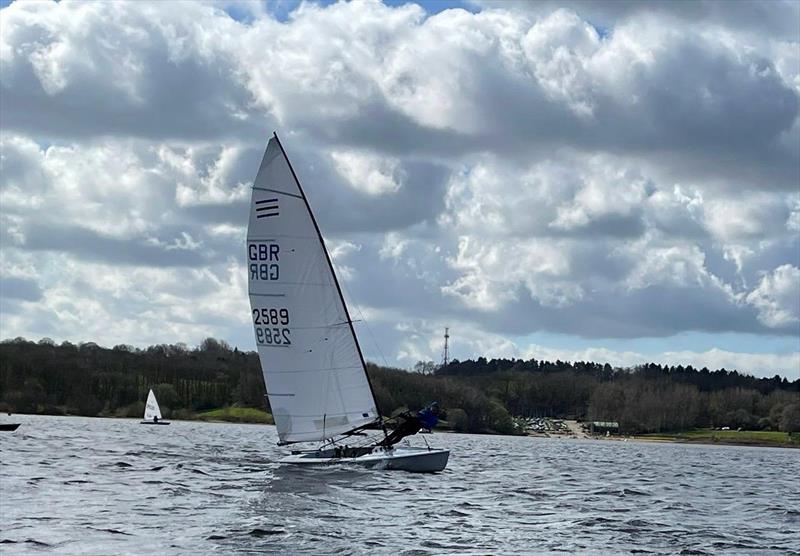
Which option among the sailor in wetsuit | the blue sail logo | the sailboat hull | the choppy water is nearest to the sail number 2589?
the blue sail logo

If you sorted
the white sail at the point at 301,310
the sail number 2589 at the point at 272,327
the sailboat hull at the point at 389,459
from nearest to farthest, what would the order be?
the sailboat hull at the point at 389,459
the white sail at the point at 301,310
the sail number 2589 at the point at 272,327

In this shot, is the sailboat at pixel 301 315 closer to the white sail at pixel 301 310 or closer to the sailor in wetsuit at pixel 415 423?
the white sail at pixel 301 310

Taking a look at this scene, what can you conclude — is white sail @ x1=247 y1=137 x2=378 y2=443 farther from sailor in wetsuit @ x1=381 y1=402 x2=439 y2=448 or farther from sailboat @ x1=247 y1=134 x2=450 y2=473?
sailor in wetsuit @ x1=381 y1=402 x2=439 y2=448

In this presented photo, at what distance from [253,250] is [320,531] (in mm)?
27873

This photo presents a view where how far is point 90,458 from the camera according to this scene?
225 ft

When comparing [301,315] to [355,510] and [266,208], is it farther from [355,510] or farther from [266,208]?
[355,510]

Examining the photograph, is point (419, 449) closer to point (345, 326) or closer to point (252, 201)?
point (345, 326)

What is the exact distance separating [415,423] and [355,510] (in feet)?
60.9

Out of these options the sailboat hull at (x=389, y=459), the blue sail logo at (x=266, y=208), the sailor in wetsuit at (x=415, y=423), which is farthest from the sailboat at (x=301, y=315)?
the sailboat hull at (x=389, y=459)

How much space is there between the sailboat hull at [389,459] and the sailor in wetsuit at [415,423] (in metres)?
0.69

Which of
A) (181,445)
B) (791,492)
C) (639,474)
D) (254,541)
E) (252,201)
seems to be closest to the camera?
(254,541)

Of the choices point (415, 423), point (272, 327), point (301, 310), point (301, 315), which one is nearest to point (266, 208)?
point (301, 310)

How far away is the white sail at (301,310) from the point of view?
63.0 m

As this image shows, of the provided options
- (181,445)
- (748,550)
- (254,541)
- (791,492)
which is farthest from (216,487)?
(181,445)
